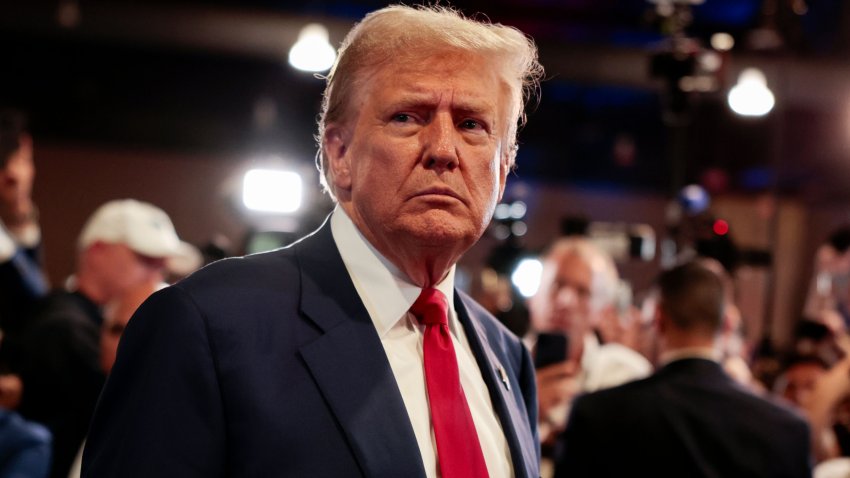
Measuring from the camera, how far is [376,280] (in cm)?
136

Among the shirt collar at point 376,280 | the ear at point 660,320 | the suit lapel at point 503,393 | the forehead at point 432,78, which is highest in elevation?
the forehead at point 432,78

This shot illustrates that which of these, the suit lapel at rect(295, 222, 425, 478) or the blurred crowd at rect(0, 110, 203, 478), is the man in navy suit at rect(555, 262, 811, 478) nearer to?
the blurred crowd at rect(0, 110, 203, 478)

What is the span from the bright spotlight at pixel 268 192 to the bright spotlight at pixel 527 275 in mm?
2592

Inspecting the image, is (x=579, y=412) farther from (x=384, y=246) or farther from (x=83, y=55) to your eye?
(x=83, y=55)

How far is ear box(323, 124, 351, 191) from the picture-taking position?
1410 millimetres

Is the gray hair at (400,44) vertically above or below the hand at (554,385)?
above

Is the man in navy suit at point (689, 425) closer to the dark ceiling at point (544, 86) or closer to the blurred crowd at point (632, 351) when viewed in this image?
the blurred crowd at point (632, 351)

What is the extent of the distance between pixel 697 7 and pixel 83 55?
557 centimetres

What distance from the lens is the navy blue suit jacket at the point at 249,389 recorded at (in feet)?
3.63

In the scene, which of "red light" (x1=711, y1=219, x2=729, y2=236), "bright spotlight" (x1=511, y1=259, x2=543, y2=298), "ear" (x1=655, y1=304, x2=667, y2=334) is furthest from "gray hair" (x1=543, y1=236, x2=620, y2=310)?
"red light" (x1=711, y1=219, x2=729, y2=236)

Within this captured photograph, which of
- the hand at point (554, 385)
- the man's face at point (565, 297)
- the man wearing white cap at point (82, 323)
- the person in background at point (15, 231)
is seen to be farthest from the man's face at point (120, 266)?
the hand at point (554, 385)

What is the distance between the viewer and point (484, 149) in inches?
55.2

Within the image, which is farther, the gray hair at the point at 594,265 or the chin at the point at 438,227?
the gray hair at the point at 594,265

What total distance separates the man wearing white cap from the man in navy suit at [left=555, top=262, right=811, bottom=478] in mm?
1531
